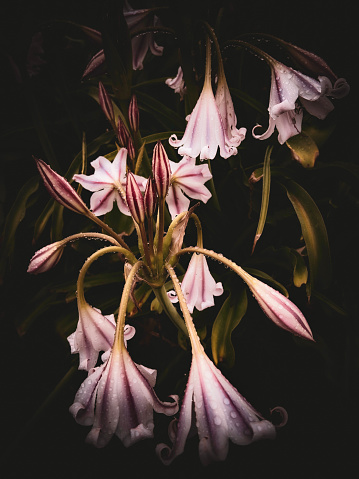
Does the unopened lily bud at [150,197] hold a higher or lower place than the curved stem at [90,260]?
higher

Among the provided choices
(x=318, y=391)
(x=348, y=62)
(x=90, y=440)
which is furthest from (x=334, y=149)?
(x=90, y=440)

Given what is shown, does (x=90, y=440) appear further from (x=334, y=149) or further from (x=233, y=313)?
(x=334, y=149)

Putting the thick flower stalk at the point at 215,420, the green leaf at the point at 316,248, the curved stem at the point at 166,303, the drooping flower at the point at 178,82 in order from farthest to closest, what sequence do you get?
the drooping flower at the point at 178,82 < the green leaf at the point at 316,248 < the curved stem at the point at 166,303 < the thick flower stalk at the point at 215,420

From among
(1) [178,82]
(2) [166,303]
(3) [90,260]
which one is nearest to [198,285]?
(2) [166,303]

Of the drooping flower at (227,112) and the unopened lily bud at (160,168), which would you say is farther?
the drooping flower at (227,112)

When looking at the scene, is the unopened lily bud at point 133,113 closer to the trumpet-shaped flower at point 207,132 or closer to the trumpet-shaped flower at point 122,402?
the trumpet-shaped flower at point 207,132

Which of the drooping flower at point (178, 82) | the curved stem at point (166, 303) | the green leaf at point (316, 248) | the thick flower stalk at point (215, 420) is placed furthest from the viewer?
the drooping flower at point (178, 82)

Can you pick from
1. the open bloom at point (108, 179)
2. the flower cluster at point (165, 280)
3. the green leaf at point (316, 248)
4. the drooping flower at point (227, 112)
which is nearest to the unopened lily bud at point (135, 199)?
the flower cluster at point (165, 280)
